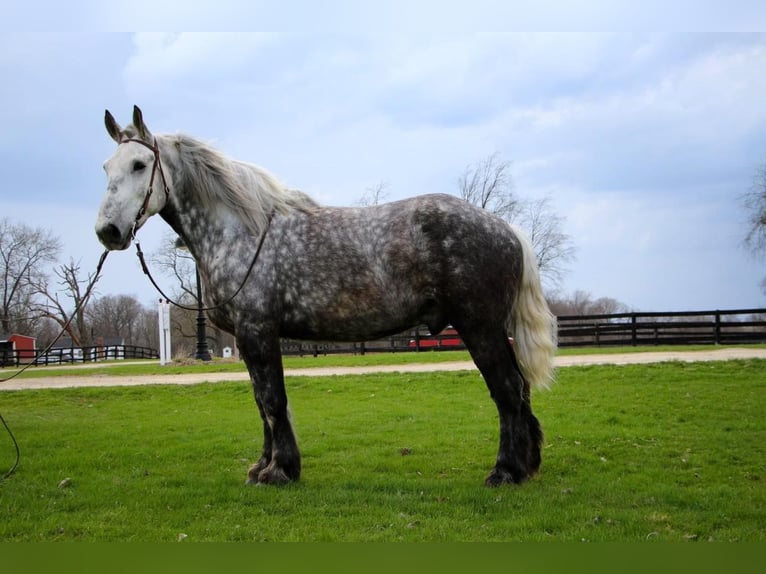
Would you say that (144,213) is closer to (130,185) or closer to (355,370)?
(130,185)

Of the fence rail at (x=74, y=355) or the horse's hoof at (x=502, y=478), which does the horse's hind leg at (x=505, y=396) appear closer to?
the horse's hoof at (x=502, y=478)

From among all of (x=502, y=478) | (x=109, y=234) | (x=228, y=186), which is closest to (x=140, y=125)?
(x=228, y=186)

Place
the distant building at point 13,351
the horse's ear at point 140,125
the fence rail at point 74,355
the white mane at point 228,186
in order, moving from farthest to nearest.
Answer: the fence rail at point 74,355 < the distant building at point 13,351 < the white mane at point 228,186 < the horse's ear at point 140,125

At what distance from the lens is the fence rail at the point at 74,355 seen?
107ft

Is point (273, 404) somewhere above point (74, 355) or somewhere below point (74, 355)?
above

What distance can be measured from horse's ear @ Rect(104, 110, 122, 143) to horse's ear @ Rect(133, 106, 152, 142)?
162 millimetres

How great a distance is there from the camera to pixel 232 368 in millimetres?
18828

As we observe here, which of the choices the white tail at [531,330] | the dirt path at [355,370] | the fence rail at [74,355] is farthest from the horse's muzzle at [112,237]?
the fence rail at [74,355]

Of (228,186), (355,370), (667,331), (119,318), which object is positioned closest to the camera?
(228,186)

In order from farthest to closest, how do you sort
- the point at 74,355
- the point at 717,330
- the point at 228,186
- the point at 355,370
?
the point at 74,355 → the point at 717,330 → the point at 355,370 → the point at 228,186

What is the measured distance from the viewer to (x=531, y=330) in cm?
514

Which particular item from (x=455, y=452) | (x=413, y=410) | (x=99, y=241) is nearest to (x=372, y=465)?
(x=455, y=452)

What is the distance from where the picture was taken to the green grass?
3865mm

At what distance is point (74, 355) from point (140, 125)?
132ft
